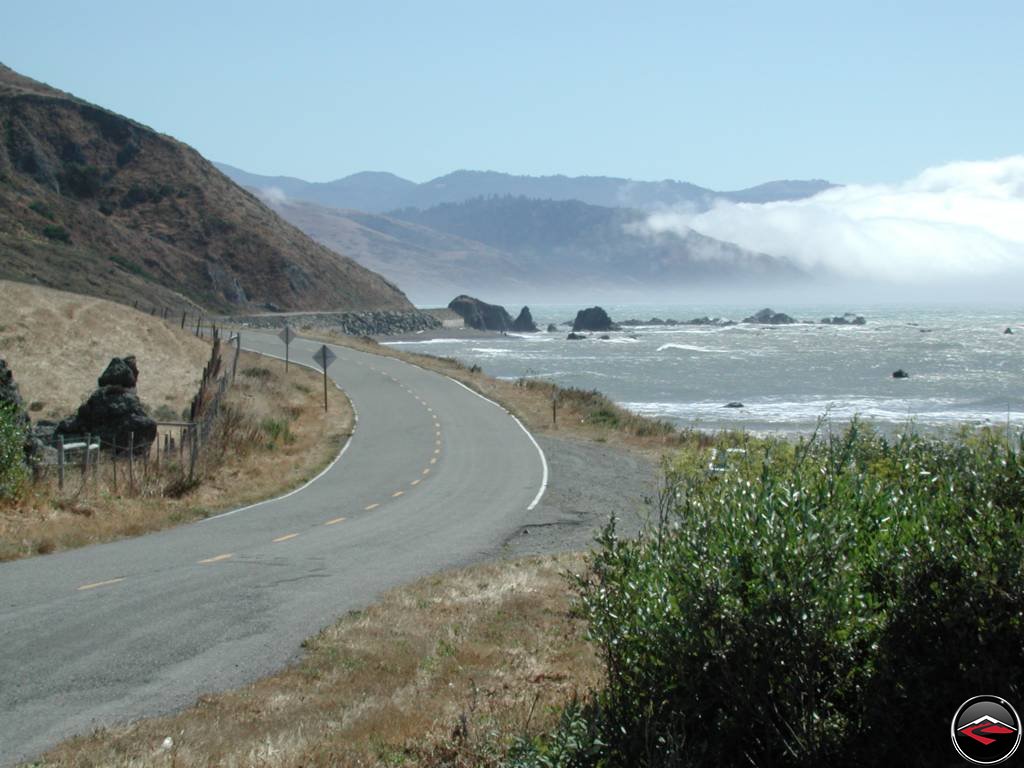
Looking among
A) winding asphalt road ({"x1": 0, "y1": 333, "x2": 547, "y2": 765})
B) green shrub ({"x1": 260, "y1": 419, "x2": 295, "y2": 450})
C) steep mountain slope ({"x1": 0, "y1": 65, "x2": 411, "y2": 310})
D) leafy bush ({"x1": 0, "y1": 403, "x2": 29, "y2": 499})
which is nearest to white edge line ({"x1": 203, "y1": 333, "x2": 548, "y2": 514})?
winding asphalt road ({"x1": 0, "y1": 333, "x2": 547, "y2": 765})

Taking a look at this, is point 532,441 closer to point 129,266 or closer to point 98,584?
point 98,584

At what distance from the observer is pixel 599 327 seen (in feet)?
505

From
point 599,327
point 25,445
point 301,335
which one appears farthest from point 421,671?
point 599,327

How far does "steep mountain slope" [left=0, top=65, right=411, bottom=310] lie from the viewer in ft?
308

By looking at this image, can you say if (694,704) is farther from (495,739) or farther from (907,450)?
(907,450)

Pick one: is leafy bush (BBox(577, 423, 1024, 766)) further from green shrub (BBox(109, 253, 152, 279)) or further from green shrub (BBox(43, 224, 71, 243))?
green shrub (BBox(109, 253, 152, 279))

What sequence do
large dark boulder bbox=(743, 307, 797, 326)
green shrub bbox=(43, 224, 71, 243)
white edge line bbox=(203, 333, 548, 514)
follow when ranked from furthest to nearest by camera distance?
large dark boulder bbox=(743, 307, 797, 326) → green shrub bbox=(43, 224, 71, 243) → white edge line bbox=(203, 333, 548, 514)

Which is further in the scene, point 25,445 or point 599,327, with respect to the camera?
point 599,327

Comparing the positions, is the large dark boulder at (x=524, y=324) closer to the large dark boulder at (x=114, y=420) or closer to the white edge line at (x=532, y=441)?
the white edge line at (x=532, y=441)

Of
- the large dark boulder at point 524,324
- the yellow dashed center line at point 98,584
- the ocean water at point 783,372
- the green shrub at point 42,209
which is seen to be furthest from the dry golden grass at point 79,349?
the large dark boulder at point 524,324

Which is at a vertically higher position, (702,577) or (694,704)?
(702,577)

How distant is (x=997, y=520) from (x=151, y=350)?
42.8 metres

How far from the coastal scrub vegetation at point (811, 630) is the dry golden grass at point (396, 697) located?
4.38ft

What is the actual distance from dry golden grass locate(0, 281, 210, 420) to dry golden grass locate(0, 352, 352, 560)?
3.49m
